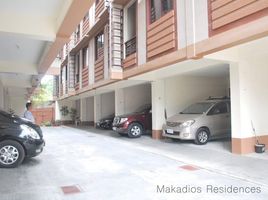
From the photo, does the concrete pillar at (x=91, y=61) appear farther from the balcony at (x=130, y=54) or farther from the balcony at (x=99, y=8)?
the balcony at (x=130, y=54)

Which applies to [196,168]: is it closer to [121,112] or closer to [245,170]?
[245,170]

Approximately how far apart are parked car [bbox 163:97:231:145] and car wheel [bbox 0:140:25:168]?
549 centimetres

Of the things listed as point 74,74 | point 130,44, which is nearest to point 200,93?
point 130,44

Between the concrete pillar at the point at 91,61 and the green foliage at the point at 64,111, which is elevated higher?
the concrete pillar at the point at 91,61

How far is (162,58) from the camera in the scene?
8.48 meters

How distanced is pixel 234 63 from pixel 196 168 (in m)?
3.38

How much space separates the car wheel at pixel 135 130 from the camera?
43.0 feet

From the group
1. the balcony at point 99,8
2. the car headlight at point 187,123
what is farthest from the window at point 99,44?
the car headlight at point 187,123

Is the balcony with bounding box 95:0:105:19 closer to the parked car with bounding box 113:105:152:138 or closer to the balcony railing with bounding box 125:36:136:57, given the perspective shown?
the balcony railing with bounding box 125:36:136:57

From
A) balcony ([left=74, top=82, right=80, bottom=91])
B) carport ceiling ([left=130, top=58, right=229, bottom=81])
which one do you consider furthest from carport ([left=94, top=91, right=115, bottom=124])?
carport ceiling ([left=130, top=58, right=229, bottom=81])

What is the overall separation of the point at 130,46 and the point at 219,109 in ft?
13.2

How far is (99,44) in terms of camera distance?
15562 millimetres

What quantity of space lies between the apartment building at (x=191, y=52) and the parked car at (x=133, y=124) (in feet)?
4.12

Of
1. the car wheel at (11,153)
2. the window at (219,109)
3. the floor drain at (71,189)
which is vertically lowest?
the floor drain at (71,189)
